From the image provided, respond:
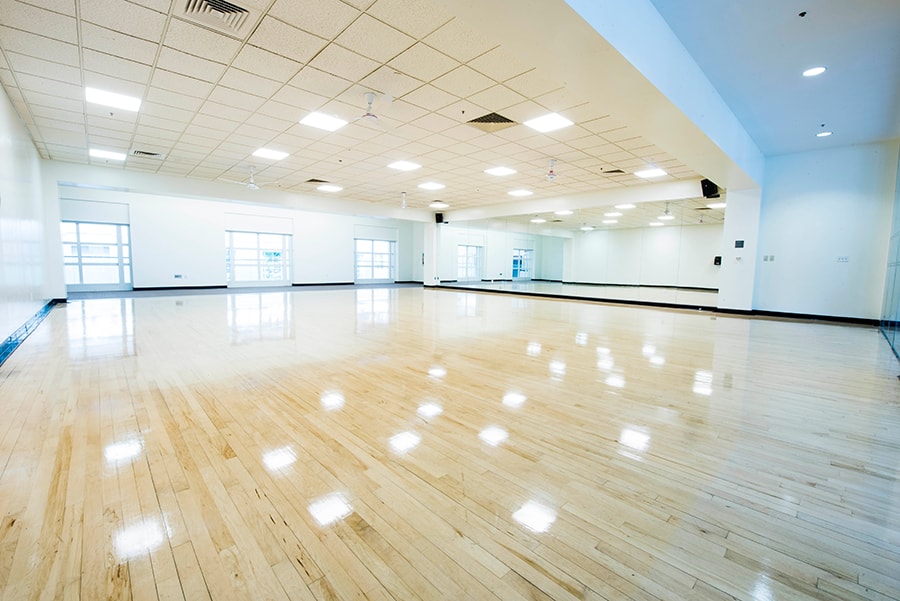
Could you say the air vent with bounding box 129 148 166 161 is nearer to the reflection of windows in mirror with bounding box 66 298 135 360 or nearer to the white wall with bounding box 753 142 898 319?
the reflection of windows in mirror with bounding box 66 298 135 360

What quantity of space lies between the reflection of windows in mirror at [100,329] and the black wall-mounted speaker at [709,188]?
11049 millimetres

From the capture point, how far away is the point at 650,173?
869 cm

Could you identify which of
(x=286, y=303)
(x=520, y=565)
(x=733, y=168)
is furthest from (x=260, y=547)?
(x=286, y=303)

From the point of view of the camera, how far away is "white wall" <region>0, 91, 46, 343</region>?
15.7 feet

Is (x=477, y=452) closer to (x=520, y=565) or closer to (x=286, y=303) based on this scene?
(x=520, y=565)

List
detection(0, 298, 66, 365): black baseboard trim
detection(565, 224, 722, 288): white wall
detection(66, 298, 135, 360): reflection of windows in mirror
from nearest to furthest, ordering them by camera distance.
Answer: detection(0, 298, 66, 365): black baseboard trim → detection(66, 298, 135, 360): reflection of windows in mirror → detection(565, 224, 722, 288): white wall

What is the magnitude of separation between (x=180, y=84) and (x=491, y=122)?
4034 millimetres

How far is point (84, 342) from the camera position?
4.96m

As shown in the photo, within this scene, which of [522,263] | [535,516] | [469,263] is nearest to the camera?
[535,516]

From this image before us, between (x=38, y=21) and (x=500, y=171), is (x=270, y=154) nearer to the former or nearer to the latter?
(x=38, y=21)

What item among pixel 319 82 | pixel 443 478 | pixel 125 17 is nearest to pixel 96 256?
pixel 125 17

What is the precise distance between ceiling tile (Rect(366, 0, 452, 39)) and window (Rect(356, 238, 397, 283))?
14983 mm

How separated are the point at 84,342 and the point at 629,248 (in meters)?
16.7

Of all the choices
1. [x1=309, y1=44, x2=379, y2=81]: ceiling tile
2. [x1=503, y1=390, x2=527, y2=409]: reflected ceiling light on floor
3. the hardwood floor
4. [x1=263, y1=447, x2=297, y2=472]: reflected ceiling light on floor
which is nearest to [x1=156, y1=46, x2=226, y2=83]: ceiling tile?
[x1=309, y1=44, x2=379, y2=81]: ceiling tile
